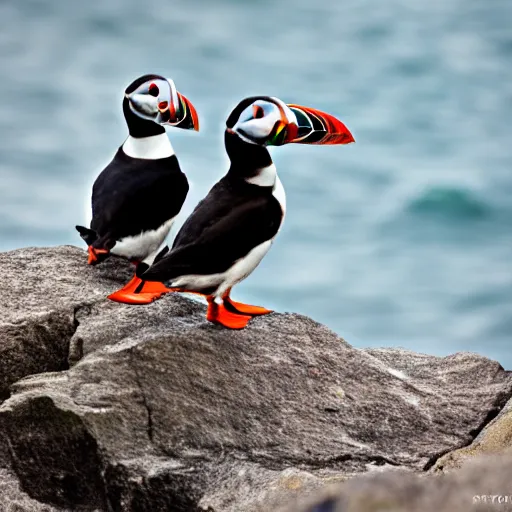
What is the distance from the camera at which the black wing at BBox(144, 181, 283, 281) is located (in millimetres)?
5215

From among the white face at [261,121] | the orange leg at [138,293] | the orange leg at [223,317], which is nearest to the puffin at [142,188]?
the orange leg at [138,293]

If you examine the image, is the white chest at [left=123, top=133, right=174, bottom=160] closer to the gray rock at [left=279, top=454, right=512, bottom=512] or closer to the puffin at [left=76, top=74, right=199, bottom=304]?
the puffin at [left=76, top=74, right=199, bottom=304]

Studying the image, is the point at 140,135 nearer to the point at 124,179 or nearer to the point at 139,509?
the point at 124,179

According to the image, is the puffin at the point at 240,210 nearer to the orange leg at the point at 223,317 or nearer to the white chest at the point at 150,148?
the orange leg at the point at 223,317

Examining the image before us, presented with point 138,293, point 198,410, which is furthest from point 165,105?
point 198,410

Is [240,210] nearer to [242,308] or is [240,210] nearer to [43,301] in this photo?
[242,308]

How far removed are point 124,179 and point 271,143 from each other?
3.63ft

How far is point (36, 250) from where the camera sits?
22.0 ft

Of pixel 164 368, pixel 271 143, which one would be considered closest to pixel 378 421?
pixel 164 368

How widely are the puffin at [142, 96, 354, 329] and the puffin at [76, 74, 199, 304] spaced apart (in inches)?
25.5

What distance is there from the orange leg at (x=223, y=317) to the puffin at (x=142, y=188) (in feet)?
1.35

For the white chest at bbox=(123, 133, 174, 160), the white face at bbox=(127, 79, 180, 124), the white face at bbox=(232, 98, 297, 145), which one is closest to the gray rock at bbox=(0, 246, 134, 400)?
the white chest at bbox=(123, 133, 174, 160)

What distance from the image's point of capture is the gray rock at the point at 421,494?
244cm

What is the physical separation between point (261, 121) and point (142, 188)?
1039 millimetres
